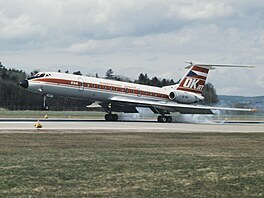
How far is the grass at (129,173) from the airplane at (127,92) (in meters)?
26.2

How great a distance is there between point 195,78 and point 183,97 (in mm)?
2660

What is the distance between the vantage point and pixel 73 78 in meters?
45.3

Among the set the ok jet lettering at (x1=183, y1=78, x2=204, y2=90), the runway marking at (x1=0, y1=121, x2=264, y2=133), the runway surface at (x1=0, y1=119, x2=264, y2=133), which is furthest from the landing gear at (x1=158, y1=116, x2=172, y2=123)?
the runway marking at (x1=0, y1=121, x2=264, y2=133)

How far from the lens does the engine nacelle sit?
170 feet

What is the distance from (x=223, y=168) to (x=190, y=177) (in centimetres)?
170

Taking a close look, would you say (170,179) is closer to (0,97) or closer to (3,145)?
(3,145)

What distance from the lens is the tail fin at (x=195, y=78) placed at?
176 ft

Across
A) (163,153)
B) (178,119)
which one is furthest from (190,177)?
(178,119)

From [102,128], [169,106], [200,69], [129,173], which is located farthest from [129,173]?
[200,69]

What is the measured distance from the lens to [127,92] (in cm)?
4900

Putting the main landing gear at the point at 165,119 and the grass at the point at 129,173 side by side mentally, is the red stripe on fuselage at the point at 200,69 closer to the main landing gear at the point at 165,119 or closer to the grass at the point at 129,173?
the main landing gear at the point at 165,119

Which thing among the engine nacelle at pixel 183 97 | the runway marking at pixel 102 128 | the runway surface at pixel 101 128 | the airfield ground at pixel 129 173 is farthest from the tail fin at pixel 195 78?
the airfield ground at pixel 129 173

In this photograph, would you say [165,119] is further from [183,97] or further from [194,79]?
[194,79]

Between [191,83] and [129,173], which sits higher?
[191,83]
